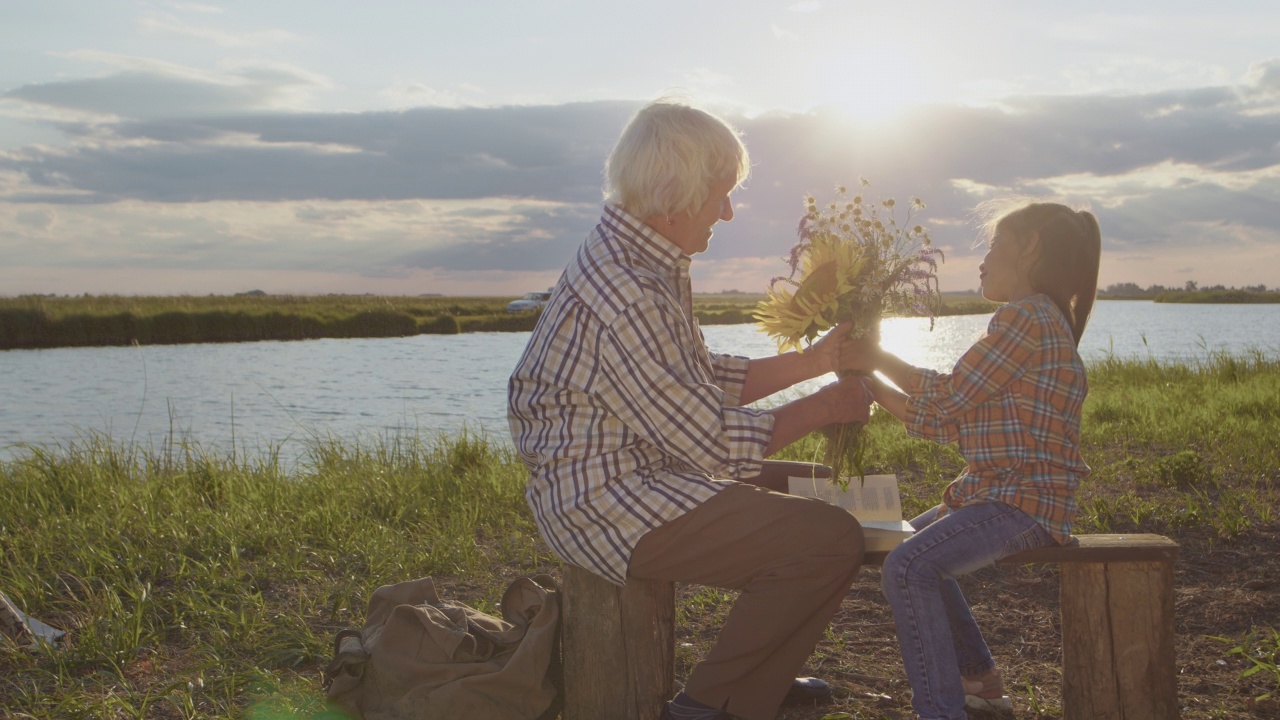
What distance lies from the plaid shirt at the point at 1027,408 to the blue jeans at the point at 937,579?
88 millimetres

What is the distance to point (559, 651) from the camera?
299 centimetres

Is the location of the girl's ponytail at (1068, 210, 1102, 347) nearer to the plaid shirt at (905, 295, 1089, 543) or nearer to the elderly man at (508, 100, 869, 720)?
the plaid shirt at (905, 295, 1089, 543)

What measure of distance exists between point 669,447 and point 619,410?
0.17 m

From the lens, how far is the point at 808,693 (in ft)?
10.7

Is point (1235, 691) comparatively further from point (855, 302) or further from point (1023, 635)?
point (855, 302)

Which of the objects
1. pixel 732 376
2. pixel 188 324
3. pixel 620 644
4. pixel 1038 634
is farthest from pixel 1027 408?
pixel 188 324

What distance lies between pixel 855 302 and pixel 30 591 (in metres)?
3.96

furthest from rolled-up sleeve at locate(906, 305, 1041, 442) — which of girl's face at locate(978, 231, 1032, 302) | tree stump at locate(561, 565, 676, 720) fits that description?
tree stump at locate(561, 565, 676, 720)

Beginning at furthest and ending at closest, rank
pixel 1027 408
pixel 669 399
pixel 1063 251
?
1. pixel 1063 251
2. pixel 1027 408
3. pixel 669 399

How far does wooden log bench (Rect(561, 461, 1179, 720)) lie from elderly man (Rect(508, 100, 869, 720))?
0.16 m

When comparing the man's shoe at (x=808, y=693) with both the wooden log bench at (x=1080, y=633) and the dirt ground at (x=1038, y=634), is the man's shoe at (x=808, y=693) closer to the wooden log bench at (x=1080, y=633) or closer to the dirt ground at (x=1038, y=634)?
the dirt ground at (x=1038, y=634)

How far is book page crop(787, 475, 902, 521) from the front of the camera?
10.5ft

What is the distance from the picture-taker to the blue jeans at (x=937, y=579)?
2.72m

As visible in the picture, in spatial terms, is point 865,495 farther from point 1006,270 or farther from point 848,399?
point 1006,270
